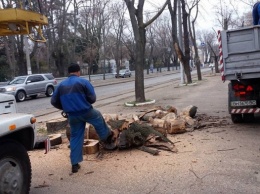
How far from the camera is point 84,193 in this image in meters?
4.82

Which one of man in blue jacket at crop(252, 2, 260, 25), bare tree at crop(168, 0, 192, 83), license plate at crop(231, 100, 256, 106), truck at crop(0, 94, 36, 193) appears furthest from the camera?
bare tree at crop(168, 0, 192, 83)

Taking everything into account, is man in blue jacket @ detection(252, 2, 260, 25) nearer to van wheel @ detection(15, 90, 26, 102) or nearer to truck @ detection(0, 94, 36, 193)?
truck @ detection(0, 94, 36, 193)

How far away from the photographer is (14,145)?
4.25m

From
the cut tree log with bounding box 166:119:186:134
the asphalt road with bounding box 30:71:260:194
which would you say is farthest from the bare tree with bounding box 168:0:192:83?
the asphalt road with bounding box 30:71:260:194

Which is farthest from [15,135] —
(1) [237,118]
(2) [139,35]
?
(2) [139,35]

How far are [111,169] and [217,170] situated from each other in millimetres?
1646

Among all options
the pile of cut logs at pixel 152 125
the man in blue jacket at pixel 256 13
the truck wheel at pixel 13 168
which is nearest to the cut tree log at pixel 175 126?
the pile of cut logs at pixel 152 125

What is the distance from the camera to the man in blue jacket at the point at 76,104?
5660 millimetres

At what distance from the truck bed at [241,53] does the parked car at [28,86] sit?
58.0 ft

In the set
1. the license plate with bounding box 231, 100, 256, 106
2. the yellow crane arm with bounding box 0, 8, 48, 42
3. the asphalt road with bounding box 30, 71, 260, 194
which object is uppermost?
the yellow crane arm with bounding box 0, 8, 48, 42

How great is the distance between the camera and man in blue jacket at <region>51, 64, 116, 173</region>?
5660 millimetres

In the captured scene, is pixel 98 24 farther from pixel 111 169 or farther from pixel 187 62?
pixel 111 169

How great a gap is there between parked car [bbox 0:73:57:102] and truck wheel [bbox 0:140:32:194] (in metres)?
19.7

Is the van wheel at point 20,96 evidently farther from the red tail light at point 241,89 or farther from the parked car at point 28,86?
Result: the red tail light at point 241,89
